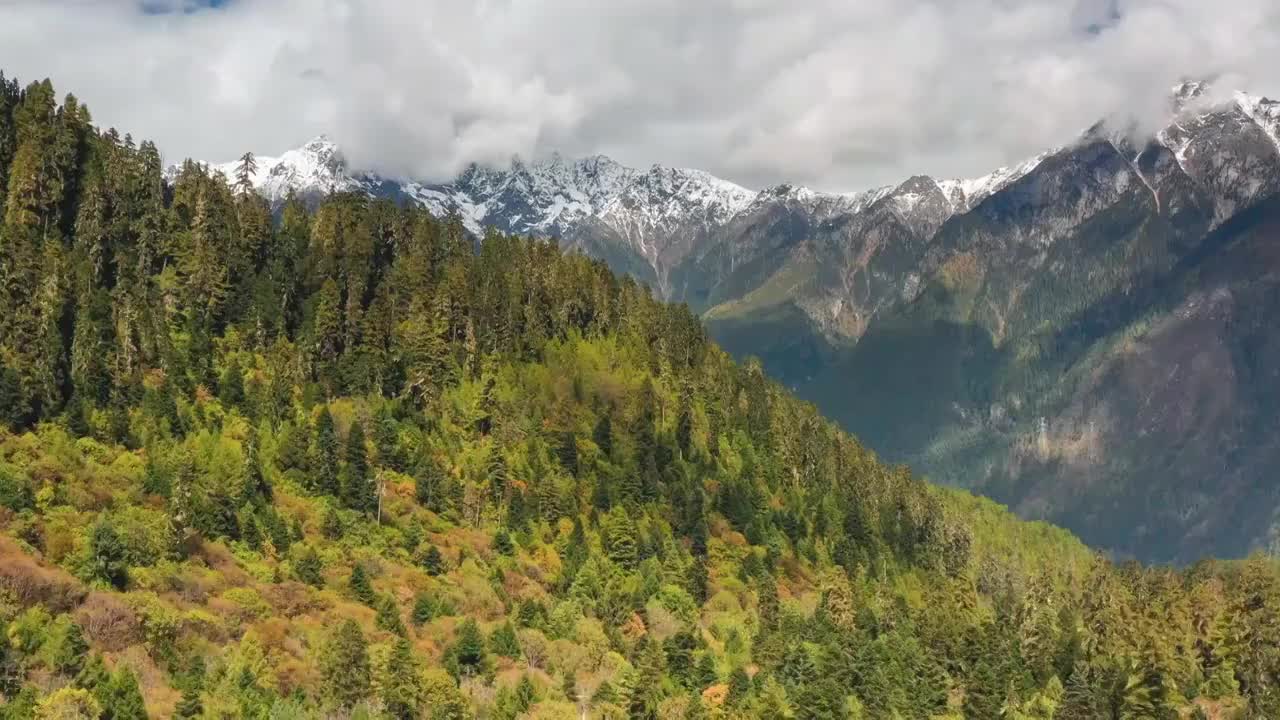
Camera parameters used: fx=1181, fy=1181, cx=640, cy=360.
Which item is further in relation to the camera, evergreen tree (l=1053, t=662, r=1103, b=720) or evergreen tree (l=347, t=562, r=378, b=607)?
evergreen tree (l=1053, t=662, r=1103, b=720)

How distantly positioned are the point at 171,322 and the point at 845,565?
10233 cm

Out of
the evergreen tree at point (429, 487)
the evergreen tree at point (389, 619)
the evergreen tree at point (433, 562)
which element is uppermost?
the evergreen tree at point (429, 487)

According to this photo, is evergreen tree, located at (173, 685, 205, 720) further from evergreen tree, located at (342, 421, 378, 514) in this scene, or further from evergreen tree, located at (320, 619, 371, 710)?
evergreen tree, located at (342, 421, 378, 514)

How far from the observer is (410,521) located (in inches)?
5315

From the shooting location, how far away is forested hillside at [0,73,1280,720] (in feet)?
325

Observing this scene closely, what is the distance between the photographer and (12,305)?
124188mm

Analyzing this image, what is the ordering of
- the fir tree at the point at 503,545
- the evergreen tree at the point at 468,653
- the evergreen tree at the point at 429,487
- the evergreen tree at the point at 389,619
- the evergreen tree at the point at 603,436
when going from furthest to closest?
the evergreen tree at the point at 603,436 < the evergreen tree at the point at 429,487 < the fir tree at the point at 503,545 < the evergreen tree at the point at 389,619 < the evergreen tree at the point at 468,653

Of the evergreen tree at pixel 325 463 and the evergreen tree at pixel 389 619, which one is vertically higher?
the evergreen tree at pixel 325 463

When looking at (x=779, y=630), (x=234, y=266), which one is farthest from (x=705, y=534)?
(x=234, y=266)

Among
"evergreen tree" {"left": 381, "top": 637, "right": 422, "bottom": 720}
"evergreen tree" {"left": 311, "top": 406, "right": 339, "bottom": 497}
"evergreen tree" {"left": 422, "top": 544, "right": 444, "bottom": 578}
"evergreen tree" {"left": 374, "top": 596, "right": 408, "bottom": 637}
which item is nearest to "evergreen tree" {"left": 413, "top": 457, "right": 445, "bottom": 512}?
"evergreen tree" {"left": 311, "top": 406, "right": 339, "bottom": 497}

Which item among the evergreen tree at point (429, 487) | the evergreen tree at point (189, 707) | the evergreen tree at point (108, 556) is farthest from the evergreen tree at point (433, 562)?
the evergreen tree at point (189, 707)

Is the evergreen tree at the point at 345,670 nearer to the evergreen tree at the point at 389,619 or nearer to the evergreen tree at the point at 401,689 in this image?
the evergreen tree at the point at 401,689

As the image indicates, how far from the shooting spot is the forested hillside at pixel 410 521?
325 ft

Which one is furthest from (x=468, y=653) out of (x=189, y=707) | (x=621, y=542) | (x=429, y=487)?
(x=621, y=542)
